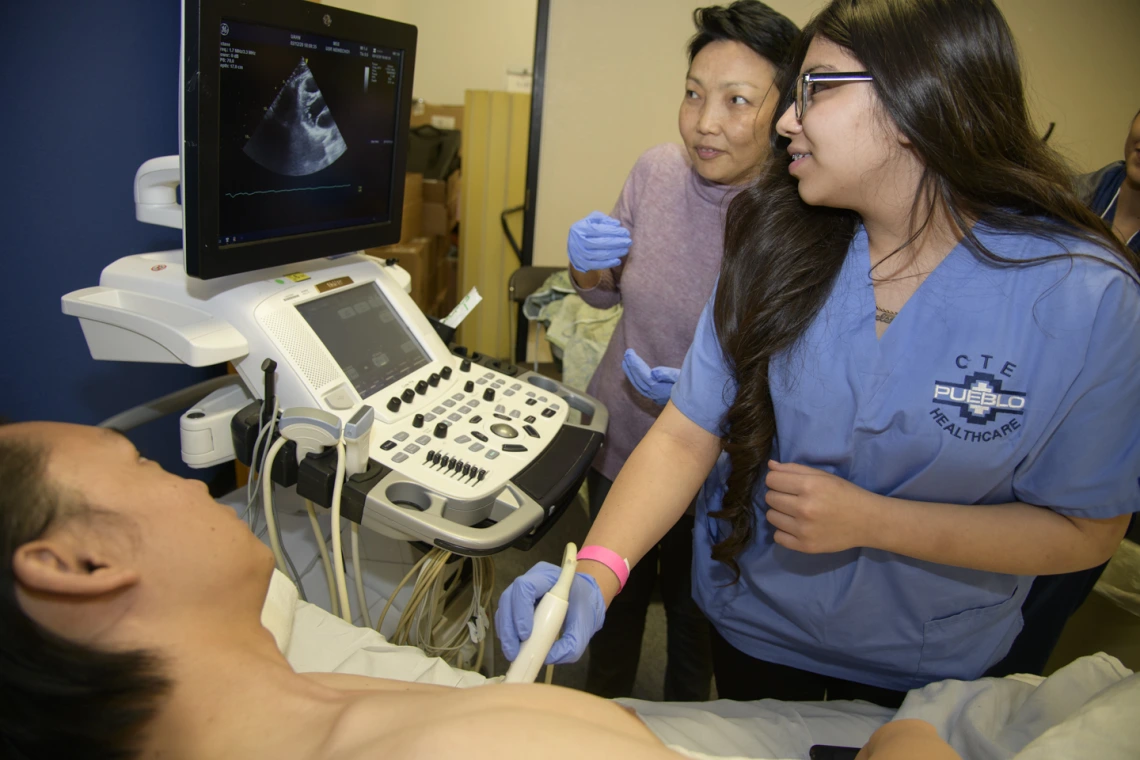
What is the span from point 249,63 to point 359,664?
36.0 inches

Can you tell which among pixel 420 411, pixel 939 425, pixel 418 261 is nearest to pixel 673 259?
pixel 420 411

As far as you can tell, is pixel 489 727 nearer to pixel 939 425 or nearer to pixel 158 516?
pixel 158 516

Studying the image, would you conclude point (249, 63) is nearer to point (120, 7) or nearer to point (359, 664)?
point (120, 7)

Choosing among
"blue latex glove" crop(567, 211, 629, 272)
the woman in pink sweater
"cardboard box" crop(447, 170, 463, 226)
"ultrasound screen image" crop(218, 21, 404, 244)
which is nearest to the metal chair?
the woman in pink sweater

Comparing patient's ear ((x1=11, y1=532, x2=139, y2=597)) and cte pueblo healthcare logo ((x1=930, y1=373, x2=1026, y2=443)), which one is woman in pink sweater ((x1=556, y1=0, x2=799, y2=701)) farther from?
patient's ear ((x1=11, y1=532, x2=139, y2=597))

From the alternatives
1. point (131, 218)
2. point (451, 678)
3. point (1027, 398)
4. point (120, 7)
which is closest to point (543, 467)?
point (451, 678)

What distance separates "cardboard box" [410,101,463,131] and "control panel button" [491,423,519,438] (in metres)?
3.35

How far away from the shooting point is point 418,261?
334 centimetres

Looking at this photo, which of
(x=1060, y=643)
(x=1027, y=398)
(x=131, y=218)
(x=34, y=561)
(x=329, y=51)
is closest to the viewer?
(x=34, y=561)

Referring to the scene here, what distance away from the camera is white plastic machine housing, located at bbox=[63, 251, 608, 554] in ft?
3.51

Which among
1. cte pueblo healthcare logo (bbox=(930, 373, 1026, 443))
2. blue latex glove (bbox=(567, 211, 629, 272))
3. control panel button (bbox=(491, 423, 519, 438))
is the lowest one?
control panel button (bbox=(491, 423, 519, 438))

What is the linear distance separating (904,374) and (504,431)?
0.68 m

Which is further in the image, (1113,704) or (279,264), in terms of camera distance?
(279,264)

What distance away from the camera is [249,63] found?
101 cm
